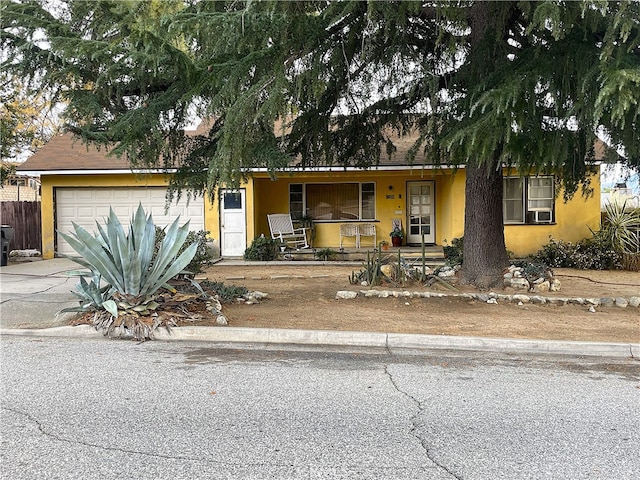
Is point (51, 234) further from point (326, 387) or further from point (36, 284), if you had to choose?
point (326, 387)

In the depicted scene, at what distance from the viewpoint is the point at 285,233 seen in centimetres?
1648

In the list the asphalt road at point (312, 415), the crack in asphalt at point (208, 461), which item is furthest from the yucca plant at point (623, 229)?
the crack in asphalt at point (208, 461)

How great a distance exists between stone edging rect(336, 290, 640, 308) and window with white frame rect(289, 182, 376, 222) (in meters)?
8.58

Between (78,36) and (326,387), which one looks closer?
(326,387)

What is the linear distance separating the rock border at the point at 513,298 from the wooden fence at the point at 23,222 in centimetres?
1372

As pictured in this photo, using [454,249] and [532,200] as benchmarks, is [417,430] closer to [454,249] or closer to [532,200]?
[454,249]

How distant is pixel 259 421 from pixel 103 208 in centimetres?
1458

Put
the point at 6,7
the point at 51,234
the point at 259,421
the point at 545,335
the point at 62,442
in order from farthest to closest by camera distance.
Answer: the point at 51,234 → the point at 6,7 → the point at 545,335 → the point at 259,421 → the point at 62,442

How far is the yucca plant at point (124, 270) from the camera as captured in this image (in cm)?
686

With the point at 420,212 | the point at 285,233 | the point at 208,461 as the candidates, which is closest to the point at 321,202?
the point at 285,233

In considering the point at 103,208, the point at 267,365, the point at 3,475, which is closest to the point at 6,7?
the point at 267,365

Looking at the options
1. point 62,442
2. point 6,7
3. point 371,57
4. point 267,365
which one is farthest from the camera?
point 371,57

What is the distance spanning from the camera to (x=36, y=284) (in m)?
10.7

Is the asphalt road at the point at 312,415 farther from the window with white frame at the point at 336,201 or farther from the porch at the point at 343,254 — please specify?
the window with white frame at the point at 336,201
